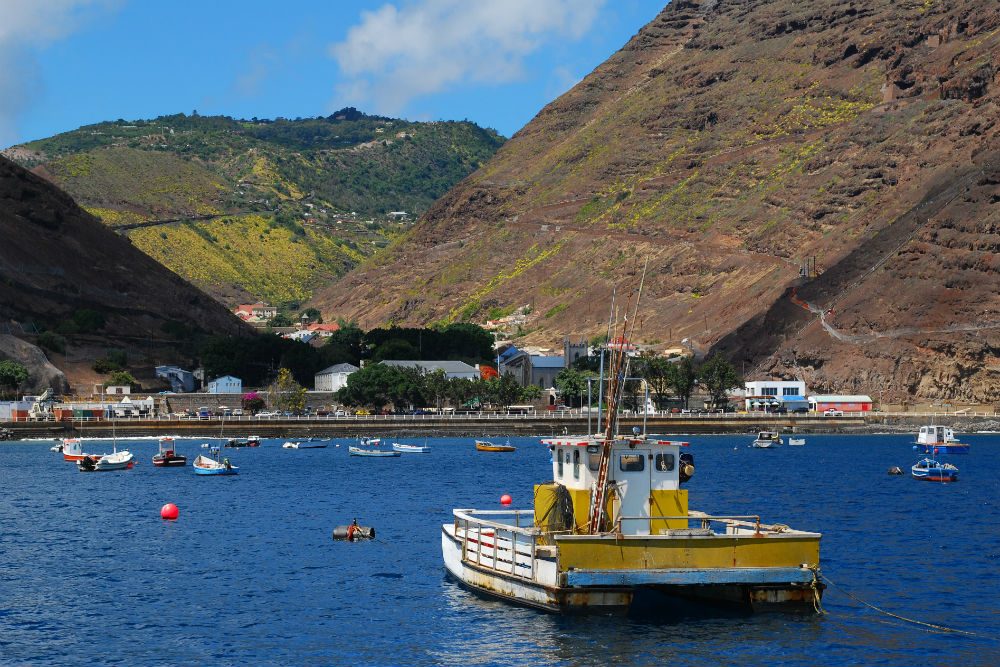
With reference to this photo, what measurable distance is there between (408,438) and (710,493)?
3391 inches

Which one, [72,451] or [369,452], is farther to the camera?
[369,452]

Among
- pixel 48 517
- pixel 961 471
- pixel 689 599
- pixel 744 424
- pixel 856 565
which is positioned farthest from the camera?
pixel 744 424

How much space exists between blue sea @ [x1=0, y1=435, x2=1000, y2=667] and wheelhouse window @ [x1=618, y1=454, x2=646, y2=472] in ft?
15.6

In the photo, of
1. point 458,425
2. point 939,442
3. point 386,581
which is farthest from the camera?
point 458,425

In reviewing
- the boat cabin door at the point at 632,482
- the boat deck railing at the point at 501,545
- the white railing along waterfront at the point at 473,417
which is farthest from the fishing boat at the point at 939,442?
the boat cabin door at the point at 632,482

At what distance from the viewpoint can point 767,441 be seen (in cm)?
16700

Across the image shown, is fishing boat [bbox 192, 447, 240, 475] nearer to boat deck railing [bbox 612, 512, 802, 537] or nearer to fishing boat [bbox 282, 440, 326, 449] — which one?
fishing boat [bbox 282, 440, 326, 449]

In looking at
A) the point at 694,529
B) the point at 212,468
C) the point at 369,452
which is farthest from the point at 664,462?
the point at 369,452

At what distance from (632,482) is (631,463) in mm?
631

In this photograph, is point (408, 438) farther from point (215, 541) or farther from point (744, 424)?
point (215, 541)

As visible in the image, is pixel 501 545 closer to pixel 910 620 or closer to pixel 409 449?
pixel 910 620

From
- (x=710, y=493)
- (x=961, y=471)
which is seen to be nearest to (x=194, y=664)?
(x=710, y=493)

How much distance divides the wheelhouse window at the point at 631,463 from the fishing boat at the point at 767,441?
117 meters

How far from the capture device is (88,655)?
154ft
